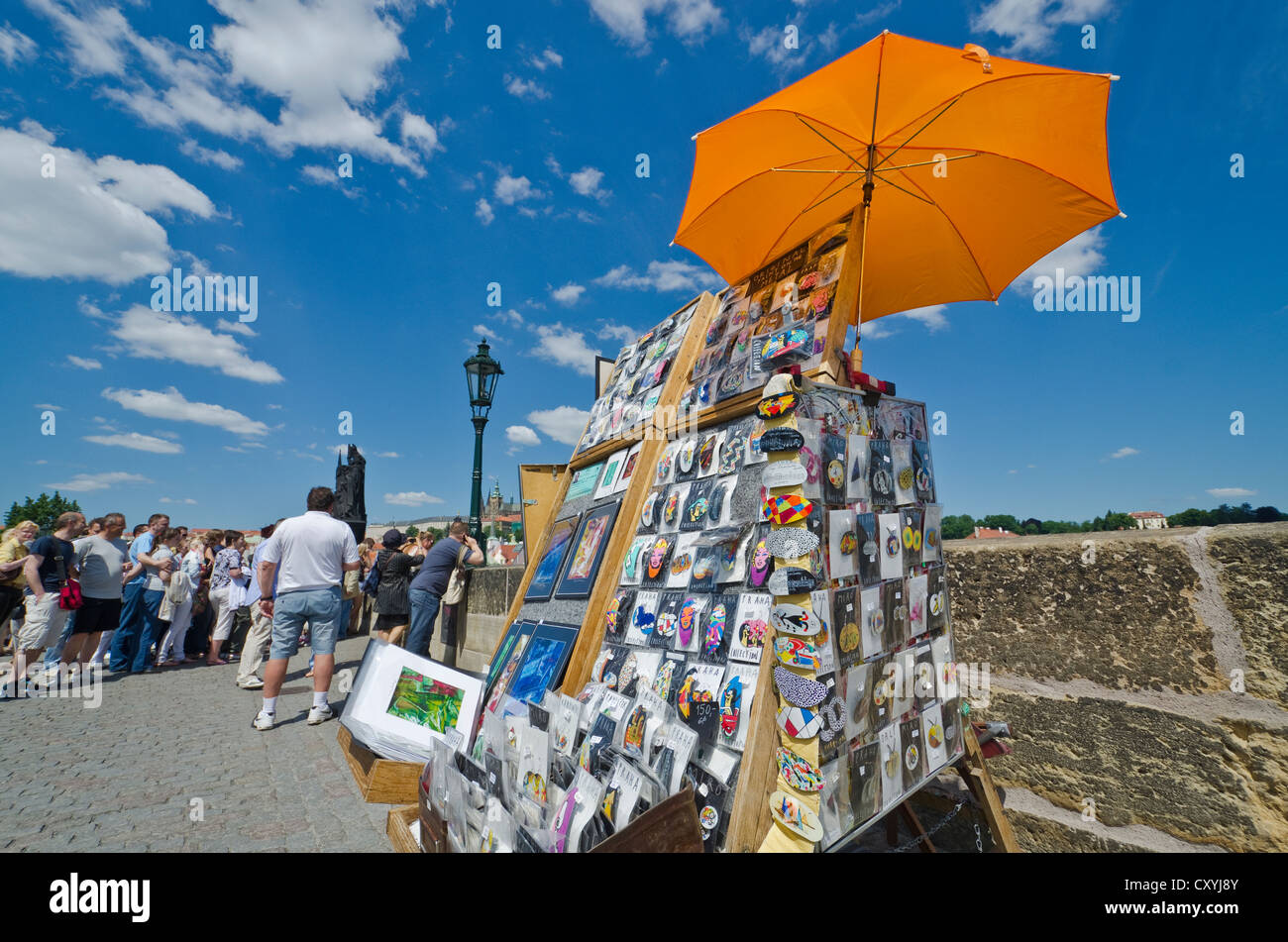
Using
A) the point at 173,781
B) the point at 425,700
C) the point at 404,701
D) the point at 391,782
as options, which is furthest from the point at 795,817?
the point at 173,781

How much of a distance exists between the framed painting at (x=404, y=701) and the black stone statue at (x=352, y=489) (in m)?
15.2

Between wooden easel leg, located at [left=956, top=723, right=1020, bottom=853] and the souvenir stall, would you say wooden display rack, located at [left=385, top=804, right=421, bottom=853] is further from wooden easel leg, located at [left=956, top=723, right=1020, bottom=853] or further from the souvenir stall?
wooden easel leg, located at [left=956, top=723, right=1020, bottom=853]

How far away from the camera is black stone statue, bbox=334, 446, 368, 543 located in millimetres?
17750

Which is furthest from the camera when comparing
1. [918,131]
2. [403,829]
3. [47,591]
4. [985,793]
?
[47,591]

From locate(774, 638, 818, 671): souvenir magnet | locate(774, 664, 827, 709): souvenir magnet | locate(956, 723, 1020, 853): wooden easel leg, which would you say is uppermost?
locate(774, 638, 818, 671): souvenir magnet

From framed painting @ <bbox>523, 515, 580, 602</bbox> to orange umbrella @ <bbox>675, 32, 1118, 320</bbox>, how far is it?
5.33ft

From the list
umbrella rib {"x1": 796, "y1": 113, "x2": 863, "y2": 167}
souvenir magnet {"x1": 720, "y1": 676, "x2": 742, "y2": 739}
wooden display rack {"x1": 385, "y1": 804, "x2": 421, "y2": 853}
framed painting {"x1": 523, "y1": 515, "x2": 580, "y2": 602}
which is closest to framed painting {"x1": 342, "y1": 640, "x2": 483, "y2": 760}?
wooden display rack {"x1": 385, "y1": 804, "x2": 421, "y2": 853}

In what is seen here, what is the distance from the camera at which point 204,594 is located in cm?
962

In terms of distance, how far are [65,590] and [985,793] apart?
27.9 ft

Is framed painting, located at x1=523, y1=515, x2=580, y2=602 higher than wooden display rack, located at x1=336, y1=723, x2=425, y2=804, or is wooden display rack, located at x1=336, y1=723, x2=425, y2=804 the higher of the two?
framed painting, located at x1=523, y1=515, x2=580, y2=602

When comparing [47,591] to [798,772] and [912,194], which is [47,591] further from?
[912,194]
